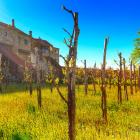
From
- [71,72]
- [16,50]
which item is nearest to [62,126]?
[71,72]

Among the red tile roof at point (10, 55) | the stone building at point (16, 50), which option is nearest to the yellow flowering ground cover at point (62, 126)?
the stone building at point (16, 50)

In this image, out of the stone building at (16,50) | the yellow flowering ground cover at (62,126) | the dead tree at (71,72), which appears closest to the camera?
the dead tree at (71,72)

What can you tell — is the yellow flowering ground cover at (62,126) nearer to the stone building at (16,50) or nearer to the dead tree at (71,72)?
the dead tree at (71,72)

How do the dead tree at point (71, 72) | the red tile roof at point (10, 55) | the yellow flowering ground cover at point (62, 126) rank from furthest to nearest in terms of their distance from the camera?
the red tile roof at point (10, 55) → the yellow flowering ground cover at point (62, 126) → the dead tree at point (71, 72)

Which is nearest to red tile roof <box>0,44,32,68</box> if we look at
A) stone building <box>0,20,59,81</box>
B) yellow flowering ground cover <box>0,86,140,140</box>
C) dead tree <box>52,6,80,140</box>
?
stone building <box>0,20,59,81</box>

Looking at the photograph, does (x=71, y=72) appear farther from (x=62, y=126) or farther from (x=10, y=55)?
(x=10, y=55)

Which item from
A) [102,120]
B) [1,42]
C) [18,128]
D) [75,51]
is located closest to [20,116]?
[18,128]

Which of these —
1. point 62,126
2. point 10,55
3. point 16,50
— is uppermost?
point 16,50

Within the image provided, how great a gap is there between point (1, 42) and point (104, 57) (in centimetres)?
4316

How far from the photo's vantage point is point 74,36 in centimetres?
957

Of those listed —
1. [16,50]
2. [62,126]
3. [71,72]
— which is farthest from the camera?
[16,50]

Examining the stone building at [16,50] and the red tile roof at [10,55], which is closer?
the stone building at [16,50]

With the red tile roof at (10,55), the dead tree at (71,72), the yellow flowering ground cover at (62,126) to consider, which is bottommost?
the yellow flowering ground cover at (62,126)

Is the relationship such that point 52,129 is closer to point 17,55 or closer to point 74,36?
point 74,36
